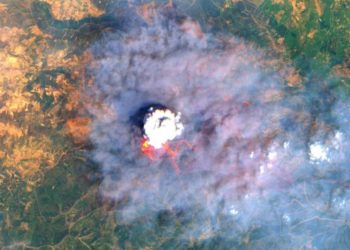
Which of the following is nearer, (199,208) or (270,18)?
(199,208)

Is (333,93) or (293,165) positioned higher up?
(333,93)

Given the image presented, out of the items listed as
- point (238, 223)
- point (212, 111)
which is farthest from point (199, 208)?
point (212, 111)

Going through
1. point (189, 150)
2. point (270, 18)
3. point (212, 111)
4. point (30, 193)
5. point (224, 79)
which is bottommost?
point (30, 193)

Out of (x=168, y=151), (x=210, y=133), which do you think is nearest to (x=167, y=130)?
(x=168, y=151)

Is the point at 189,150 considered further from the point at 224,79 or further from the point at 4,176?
the point at 4,176
